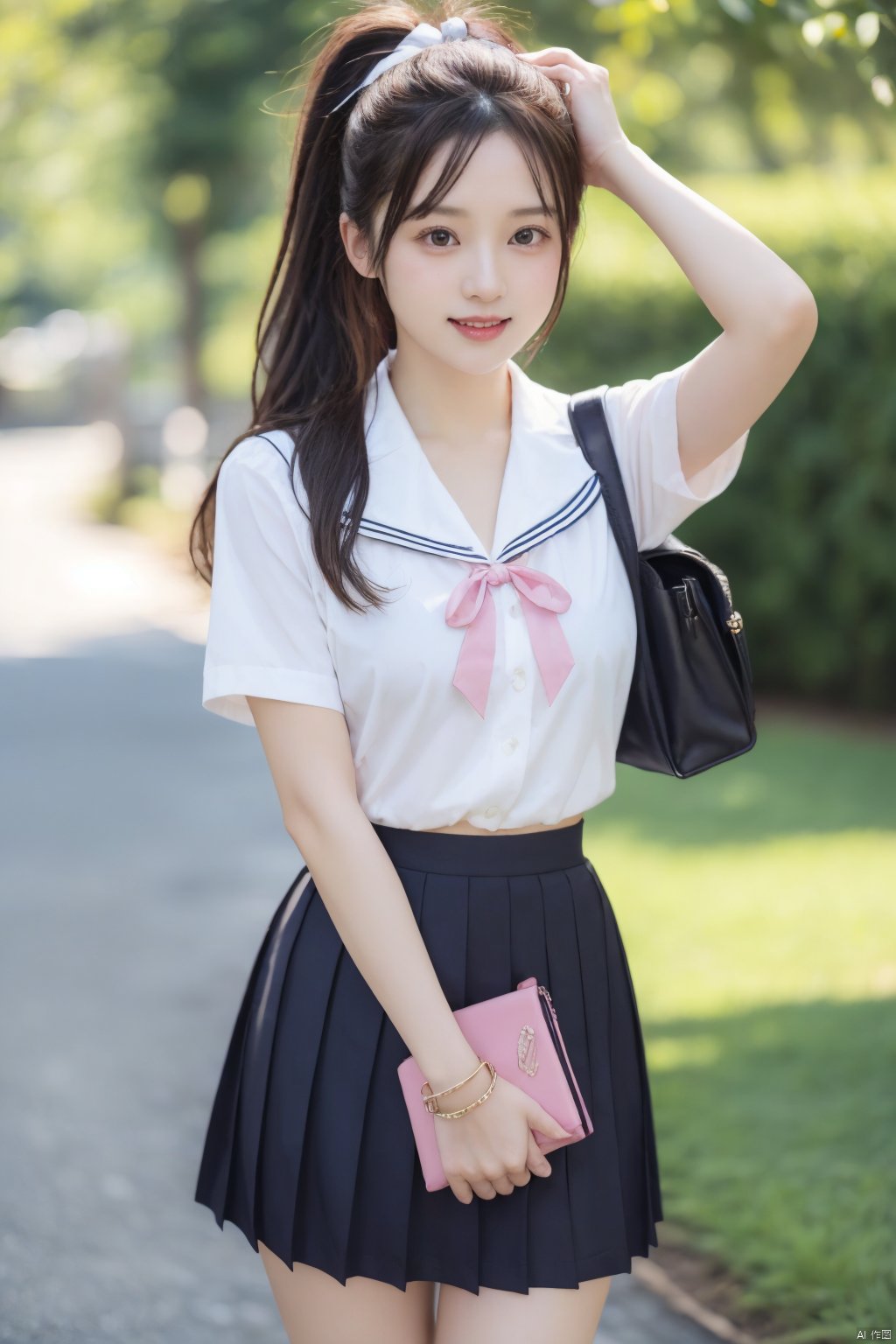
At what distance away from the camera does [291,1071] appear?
1.87 m

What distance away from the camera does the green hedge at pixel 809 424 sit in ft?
23.3

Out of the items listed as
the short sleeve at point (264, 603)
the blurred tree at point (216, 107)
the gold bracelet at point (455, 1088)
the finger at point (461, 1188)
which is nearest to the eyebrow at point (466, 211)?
Answer: the short sleeve at point (264, 603)

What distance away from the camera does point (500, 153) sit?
1722 millimetres

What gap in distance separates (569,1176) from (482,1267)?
5.8 inches

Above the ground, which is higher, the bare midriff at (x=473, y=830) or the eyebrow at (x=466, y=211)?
the eyebrow at (x=466, y=211)

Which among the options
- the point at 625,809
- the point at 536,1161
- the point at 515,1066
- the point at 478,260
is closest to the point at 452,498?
the point at 478,260

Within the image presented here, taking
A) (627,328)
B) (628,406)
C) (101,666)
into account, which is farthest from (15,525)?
(628,406)

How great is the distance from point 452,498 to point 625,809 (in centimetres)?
472

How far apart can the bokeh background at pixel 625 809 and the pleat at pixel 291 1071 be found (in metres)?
1.23

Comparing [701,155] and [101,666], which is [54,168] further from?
[101,666]

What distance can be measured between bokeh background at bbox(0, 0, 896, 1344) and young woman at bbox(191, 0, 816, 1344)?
72 centimetres

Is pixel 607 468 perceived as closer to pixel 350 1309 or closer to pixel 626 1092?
pixel 626 1092

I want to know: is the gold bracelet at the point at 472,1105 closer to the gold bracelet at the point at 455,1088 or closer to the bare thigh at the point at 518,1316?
the gold bracelet at the point at 455,1088

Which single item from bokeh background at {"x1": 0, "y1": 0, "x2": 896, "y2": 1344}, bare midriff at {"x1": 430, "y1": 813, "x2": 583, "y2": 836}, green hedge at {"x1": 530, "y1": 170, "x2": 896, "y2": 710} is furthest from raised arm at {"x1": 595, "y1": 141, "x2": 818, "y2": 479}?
green hedge at {"x1": 530, "y1": 170, "x2": 896, "y2": 710}
